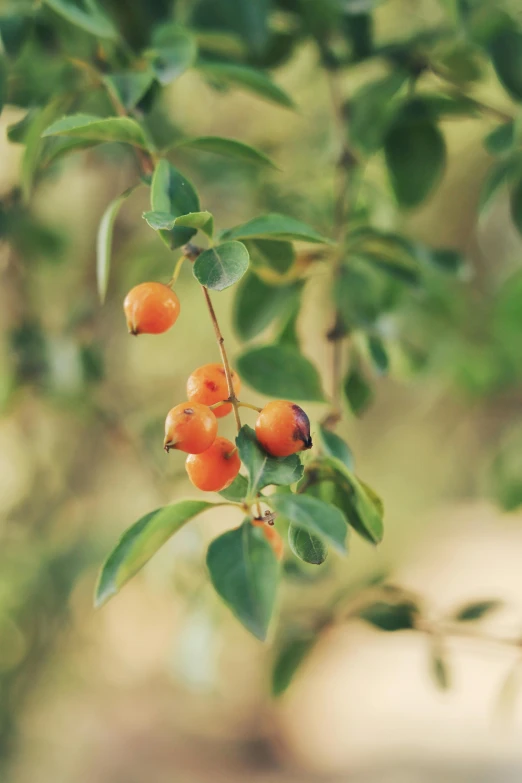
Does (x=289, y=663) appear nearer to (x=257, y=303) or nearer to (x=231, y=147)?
(x=257, y=303)

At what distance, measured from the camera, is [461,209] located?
2.66 m

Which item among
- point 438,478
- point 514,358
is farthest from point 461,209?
point 514,358

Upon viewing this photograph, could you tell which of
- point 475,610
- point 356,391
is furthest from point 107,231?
point 475,610

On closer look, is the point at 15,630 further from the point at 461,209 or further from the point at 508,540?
the point at 508,540

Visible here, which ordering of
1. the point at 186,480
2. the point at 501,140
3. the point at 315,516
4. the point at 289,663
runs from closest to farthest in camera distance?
the point at 315,516 < the point at 501,140 < the point at 289,663 < the point at 186,480

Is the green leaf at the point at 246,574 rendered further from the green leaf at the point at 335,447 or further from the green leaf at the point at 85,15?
the green leaf at the point at 85,15

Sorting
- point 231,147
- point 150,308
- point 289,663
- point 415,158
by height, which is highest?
point 415,158

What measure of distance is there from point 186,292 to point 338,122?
0.50 metres

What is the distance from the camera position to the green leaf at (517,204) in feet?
1.86

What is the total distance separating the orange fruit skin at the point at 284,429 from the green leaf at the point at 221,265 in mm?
59

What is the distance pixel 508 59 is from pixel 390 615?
0.43 meters

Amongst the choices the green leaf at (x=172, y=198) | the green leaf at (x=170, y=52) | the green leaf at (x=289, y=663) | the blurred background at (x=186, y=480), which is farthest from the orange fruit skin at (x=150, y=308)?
the green leaf at (x=289, y=663)

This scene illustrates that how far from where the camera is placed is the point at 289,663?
2.13 ft

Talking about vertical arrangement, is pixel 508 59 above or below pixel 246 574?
above
